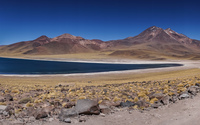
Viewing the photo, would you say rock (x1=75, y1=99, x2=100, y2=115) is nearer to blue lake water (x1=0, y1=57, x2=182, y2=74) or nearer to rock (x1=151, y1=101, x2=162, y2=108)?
rock (x1=151, y1=101, x2=162, y2=108)

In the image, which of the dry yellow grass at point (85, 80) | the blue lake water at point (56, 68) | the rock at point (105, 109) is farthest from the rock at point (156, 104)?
the blue lake water at point (56, 68)

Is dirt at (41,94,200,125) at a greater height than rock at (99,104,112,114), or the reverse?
rock at (99,104,112,114)

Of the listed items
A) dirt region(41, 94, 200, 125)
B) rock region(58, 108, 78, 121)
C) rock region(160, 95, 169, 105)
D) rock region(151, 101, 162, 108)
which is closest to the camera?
dirt region(41, 94, 200, 125)

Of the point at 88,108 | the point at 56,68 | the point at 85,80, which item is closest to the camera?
the point at 88,108

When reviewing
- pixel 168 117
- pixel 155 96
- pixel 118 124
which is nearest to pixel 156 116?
pixel 168 117

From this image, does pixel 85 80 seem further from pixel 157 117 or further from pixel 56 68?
pixel 56 68

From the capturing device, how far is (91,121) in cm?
788

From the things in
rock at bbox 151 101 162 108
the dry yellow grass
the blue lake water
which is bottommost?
the dry yellow grass

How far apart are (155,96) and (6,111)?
9467mm

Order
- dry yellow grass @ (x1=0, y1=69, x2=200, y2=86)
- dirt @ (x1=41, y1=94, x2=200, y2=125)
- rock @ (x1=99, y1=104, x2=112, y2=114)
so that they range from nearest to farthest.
A: dirt @ (x1=41, y1=94, x2=200, y2=125) → rock @ (x1=99, y1=104, x2=112, y2=114) → dry yellow grass @ (x1=0, y1=69, x2=200, y2=86)

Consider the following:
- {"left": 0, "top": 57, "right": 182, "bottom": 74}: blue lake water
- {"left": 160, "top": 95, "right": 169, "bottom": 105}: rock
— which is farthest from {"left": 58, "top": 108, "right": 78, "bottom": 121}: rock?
{"left": 0, "top": 57, "right": 182, "bottom": 74}: blue lake water

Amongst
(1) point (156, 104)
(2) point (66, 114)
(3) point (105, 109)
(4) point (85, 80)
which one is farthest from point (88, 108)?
(4) point (85, 80)

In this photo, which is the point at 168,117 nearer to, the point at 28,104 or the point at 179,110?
the point at 179,110

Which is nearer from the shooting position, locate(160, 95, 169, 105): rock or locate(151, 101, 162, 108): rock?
locate(151, 101, 162, 108): rock
